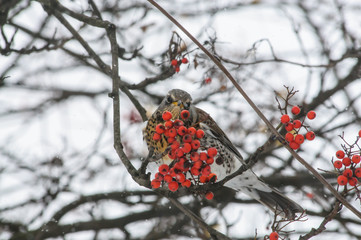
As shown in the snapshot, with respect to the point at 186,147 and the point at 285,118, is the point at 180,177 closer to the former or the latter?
the point at 186,147

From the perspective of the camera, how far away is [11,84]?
4.50 metres

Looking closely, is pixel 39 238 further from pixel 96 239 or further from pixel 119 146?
pixel 119 146

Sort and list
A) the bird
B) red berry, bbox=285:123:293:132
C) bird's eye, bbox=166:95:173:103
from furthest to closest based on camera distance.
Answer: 1. bird's eye, bbox=166:95:173:103
2. the bird
3. red berry, bbox=285:123:293:132

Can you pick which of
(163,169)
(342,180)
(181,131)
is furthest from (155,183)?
(342,180)

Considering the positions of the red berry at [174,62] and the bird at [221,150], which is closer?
the red berry at [174,62]

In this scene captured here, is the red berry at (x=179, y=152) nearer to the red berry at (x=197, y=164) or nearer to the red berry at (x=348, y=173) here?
the red berry at (x=197, y=164)

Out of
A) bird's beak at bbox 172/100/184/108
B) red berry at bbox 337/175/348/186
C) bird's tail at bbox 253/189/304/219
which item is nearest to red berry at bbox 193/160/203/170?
red berry at bbox 337/175/348/186

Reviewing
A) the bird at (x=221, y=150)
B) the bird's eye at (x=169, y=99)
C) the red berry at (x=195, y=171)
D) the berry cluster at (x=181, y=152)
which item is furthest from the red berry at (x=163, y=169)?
the bird's eye at (x=169, y=99)

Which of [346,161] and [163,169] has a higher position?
[163,169]

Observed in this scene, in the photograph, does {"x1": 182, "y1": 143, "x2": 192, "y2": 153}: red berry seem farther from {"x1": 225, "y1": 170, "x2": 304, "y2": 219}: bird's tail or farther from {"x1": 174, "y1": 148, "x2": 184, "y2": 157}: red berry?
{"x1": 225, "y1": 170, "x2": 304, "y2": 219}: bird's tail

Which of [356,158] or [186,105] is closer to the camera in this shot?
[356,158]

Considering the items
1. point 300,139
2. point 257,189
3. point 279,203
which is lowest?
point 300,139

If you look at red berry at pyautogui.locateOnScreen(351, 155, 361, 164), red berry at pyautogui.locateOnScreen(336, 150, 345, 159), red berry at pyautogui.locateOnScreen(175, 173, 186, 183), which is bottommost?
red berry at pyautogui.locateOnScreen(351, 155, 361, 164)

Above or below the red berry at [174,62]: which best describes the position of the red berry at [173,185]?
below
